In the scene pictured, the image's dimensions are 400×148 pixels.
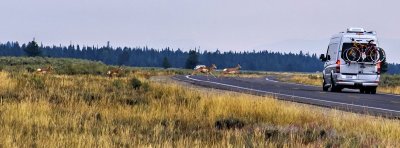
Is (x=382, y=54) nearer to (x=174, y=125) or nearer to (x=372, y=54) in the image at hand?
(x=372, y=54)

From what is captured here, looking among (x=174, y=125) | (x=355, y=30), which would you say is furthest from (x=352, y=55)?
(x=174, y=125)

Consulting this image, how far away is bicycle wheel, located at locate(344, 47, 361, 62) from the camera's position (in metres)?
24.4

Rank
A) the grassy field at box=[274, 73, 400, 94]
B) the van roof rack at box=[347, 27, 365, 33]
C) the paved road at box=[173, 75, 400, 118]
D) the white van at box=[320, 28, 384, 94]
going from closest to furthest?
1. the paved road at box=[173, 75, 400, 118]
2. the white van at box=[320, 28, 384, 94]
3. the van roof rack at box=[347, 27, 365, 33]
4. the grassy field at box=[274, 73, 400, 94]

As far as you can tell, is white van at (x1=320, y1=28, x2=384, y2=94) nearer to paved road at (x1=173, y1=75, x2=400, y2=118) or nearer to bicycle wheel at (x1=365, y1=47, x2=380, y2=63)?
bicycle wheel at (x1=365, y1=47, x2=380, y2=63)

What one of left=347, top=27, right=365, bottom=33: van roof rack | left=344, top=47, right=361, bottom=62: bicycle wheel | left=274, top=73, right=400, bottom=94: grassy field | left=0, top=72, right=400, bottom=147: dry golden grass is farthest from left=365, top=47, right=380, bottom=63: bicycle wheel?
left=0, top=72, right=400, bottom=147: dry golden grass

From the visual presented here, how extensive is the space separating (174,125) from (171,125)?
0.76 feet

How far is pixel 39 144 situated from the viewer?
6.88 m

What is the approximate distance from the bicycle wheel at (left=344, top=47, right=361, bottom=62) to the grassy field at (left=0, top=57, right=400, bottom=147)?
11493 mm

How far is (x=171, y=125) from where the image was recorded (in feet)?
31.1

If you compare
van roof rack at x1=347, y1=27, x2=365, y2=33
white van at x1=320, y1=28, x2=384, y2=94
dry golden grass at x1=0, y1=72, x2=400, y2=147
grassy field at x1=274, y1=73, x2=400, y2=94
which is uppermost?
van roof rack at x1=347, y1=27, x2=365, y2=33

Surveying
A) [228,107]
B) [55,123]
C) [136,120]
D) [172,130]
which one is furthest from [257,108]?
[55,123]

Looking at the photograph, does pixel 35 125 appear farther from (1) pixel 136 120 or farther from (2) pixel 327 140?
(2) pixel 327 140

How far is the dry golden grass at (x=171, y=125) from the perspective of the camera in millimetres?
7453

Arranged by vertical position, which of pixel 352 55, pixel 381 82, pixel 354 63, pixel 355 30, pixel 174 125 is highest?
pixel 355 30
